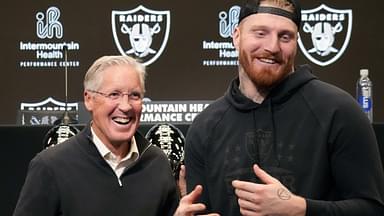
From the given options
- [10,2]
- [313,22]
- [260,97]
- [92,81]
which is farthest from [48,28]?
[260,97]

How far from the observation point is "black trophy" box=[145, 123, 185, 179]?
2.86 meters

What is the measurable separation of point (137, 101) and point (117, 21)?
389 cm

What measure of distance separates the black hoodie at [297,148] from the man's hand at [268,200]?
0.04m

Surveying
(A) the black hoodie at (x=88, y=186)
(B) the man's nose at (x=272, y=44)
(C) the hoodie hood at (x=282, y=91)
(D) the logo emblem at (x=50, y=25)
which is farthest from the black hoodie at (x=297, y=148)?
(D) the logo emblem at (x=50, y=25)

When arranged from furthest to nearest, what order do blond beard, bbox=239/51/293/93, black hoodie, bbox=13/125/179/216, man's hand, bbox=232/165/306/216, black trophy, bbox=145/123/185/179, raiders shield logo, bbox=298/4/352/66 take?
raiders shield logo, bbox=298/4/352/66
black trophy, bbox=145/123/185/179
black hoodie, bbox=13/125/179/216
blond beard, bbox=239/51/293/93
man's hand, bbox=232/165/306/216

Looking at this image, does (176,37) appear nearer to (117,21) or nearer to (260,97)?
(117,21)

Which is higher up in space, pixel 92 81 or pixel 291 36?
pixel 291 36

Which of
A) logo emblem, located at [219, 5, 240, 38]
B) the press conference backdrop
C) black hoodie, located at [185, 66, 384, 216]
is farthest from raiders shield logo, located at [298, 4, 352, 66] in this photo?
black hoodie, located at [185, 66, 384, 216]

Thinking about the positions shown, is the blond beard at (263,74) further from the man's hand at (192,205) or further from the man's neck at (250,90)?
the man's hand at (192,205)

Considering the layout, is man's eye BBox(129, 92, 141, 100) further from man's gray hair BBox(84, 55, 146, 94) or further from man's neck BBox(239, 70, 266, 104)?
man's neck BBox(239, 70, 266, 104)

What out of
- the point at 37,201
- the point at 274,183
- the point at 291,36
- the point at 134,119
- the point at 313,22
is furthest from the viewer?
the point at 313,22

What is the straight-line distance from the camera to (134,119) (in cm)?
225

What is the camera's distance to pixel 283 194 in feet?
4.93

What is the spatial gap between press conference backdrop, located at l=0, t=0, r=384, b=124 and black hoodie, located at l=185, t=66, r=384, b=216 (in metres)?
4.26
